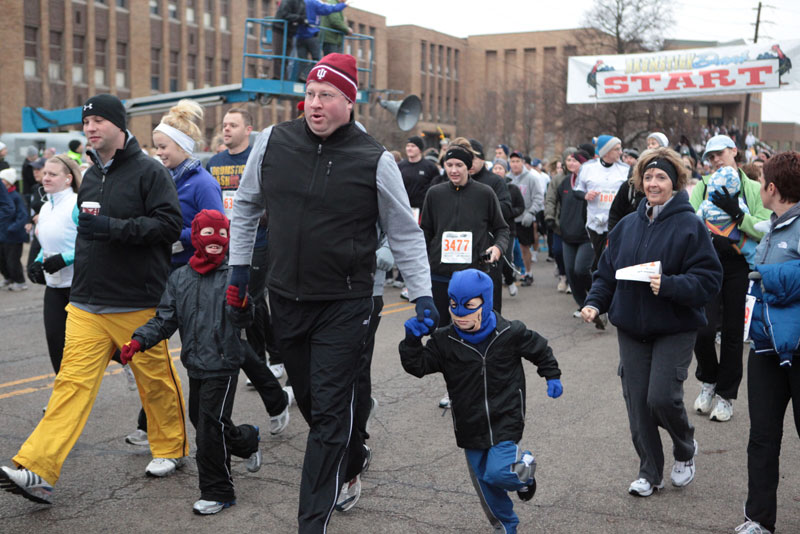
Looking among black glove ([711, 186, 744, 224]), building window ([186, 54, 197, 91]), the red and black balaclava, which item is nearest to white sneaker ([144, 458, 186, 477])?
the red and black balaclava

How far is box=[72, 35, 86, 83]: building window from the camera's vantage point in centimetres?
4484

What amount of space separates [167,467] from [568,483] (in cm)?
232

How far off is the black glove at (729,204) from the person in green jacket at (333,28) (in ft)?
33.3

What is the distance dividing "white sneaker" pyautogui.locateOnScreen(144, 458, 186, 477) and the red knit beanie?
2.45m

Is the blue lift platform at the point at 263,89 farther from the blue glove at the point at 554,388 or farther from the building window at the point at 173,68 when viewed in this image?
the building window at the point at 173,68

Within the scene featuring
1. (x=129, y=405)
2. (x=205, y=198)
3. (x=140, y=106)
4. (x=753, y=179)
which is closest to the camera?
(x=205, y=198)

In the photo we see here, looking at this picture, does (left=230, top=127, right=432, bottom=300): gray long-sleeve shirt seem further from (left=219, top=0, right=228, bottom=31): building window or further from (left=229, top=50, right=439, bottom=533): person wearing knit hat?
(left=219, top=0, right=228, bottom=31): building window

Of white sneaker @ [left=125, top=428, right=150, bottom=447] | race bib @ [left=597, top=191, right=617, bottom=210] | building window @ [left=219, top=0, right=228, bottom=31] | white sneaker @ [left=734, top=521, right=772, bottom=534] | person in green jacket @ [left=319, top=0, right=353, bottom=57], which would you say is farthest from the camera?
building window @ [left=219, top=0, right=228, bottom=31]

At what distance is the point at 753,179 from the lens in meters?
7.43

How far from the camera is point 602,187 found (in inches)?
392

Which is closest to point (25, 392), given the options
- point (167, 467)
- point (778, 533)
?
point (167, 467)

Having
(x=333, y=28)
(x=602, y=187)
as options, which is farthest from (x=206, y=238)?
(x=333, y=28)

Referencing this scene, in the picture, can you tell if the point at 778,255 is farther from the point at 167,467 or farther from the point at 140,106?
the point at 140,106

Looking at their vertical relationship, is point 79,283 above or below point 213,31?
below
